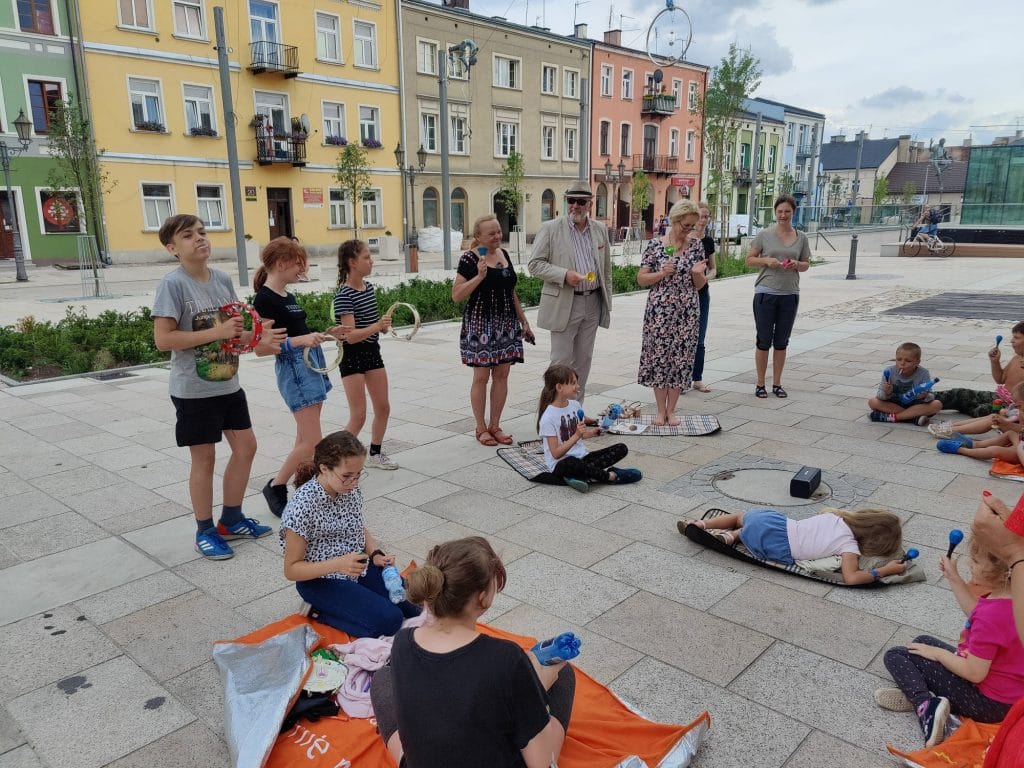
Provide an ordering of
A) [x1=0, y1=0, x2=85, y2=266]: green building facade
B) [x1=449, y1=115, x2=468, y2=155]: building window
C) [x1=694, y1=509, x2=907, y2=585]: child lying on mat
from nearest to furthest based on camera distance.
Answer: [x1=694, y1=509, x2=907, y2=585]: child lying on mat
[x1=0, y1=0, x2=85, y2=266]: green building facade
[x1=449, y1=115, x2=468, y2=155]: building window

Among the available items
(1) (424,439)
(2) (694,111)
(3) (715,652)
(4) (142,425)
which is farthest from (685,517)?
(2) (694,111)

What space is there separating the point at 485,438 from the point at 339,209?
92.0ft

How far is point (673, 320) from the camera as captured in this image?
21.7 ft

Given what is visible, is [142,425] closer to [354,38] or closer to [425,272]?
[425,272]

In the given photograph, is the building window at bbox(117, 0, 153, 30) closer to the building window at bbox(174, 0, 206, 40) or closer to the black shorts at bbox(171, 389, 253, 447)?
the building window at bbox(174, 0, 206, 40)

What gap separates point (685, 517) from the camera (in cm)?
476

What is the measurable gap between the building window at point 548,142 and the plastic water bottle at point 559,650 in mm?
40763

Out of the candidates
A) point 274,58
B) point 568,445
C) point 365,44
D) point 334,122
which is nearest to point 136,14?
point 274,58

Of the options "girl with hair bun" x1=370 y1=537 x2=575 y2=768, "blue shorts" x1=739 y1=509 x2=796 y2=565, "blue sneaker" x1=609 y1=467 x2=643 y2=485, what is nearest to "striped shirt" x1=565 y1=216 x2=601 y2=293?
"blue sneaker" x1=609 y1=467 x2=643 y2=485

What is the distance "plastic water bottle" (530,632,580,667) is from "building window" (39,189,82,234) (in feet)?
88.8

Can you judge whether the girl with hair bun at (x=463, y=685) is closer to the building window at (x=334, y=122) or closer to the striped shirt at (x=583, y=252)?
the striped shirt at (x=583, y=252)

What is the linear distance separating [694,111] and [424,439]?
77.0 ft

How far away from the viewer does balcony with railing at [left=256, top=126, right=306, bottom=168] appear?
28.8 m

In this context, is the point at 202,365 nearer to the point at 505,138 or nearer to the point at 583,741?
the point at 583,741
